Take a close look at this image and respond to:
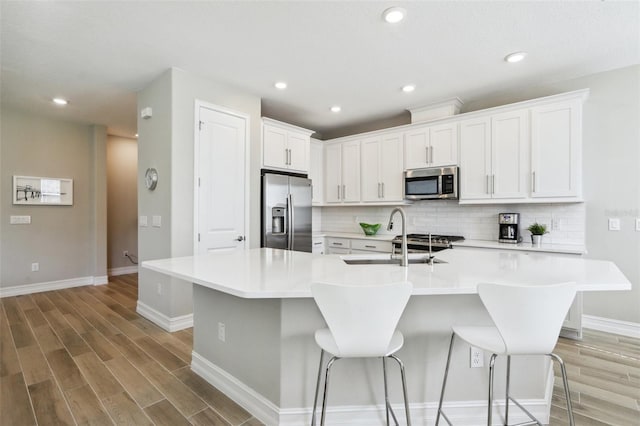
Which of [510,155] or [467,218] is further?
[467,218]

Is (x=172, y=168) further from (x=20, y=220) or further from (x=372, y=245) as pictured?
(x=20, y=220)

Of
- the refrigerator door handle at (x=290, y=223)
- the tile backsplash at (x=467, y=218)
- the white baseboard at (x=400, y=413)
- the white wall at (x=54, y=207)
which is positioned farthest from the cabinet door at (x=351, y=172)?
the white wall at (x=54, y=207)

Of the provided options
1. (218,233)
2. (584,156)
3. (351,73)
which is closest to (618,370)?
(584,156)

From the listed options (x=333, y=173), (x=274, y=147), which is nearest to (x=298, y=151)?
(x=274, y=147)

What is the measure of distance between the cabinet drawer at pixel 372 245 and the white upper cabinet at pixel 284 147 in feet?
4.30

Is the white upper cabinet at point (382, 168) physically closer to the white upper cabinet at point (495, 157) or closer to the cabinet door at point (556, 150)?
the white upper cabinet at point (495, 157)

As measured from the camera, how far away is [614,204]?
313cm

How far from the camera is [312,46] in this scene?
8.71 feet

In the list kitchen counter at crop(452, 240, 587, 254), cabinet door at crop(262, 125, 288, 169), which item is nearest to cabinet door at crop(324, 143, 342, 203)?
cabinet door at crop(262, 125, 288, 169)

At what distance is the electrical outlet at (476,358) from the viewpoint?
1720mm

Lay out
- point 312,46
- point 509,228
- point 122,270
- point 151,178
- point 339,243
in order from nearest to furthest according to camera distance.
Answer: point 312,46
point 151,178
point 509,228
point 339,243
point 122,270

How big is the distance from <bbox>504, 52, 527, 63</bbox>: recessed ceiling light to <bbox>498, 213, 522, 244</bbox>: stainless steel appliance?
1.62 metres

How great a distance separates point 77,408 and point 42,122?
182 inches

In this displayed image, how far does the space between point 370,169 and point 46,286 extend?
5.21m
